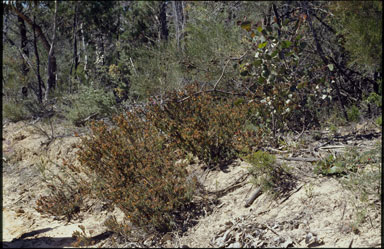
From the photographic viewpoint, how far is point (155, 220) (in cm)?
357

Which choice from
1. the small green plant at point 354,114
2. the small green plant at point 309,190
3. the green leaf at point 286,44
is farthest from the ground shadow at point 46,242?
the small green plant at point 354,114

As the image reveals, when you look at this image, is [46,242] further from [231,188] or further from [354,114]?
[354,114]

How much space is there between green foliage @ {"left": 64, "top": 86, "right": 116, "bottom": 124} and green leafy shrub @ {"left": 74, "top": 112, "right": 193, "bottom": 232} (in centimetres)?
147

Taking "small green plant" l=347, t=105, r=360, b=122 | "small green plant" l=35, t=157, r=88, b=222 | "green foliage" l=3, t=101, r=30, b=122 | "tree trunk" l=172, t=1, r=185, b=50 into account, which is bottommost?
"small green plant" l=35, t=157, r=88, b=222

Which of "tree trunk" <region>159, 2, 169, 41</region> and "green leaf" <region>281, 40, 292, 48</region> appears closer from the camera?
"green leaf" <region>281, 40, 292, 48</region>

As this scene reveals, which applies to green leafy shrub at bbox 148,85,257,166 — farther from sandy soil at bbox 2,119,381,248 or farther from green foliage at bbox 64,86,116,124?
green foliage at bbox 64,86,116,124

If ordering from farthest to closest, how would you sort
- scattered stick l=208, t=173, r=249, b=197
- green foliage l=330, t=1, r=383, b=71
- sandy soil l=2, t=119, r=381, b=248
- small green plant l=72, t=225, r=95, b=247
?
1. green foliage l=330, t=1, r=383, b=71
2. scattered stick l=208, t=173, r=249, b=197
3. small green plant l=72, t=225, r=95, b=247
4. sandy soil l=2, t=119, r=381, b=248

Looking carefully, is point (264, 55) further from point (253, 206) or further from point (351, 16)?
point (253, 206)

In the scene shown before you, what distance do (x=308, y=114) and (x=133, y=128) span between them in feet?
7.93

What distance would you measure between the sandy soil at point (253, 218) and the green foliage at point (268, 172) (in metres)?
0.10

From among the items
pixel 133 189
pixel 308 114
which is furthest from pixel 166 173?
pixel 308 114

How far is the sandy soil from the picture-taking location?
9.66 feet

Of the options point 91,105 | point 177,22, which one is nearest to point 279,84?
point 91,105

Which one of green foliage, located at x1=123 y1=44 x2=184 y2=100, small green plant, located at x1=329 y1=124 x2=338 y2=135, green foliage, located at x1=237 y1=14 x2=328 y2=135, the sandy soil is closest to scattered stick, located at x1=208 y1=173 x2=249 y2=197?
the sandy soil
